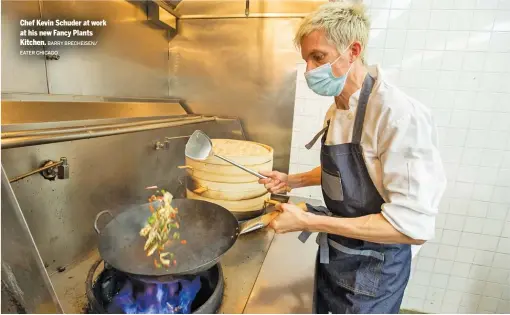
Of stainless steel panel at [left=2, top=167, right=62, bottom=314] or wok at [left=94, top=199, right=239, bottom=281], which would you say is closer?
stainless steel panel at [left=2, top=167, right=62, bottom=314]

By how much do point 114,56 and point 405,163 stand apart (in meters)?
1.93


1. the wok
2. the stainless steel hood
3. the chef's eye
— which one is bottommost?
the wok

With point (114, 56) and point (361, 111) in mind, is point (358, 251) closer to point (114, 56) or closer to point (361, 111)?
point (361, 111)

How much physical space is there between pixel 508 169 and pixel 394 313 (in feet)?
4.81

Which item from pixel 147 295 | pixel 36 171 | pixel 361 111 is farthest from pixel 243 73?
pixel 147 295

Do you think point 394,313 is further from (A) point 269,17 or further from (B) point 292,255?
(A) point 269,17

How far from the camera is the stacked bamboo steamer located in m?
1.35

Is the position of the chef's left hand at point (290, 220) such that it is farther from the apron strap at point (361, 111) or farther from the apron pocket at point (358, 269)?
the apron strap at point (361, 111)

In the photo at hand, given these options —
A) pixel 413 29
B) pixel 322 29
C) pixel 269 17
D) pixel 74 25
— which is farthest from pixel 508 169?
pixel 74 25

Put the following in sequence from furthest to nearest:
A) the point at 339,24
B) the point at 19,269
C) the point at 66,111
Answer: the point at 66,111, the point at 339,24, the point at 19,269

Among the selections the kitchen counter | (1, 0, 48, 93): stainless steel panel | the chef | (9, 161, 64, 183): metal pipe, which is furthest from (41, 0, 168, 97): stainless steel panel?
the chef

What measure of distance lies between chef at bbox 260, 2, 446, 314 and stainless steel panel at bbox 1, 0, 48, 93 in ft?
4.42

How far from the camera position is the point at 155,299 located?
2.68 ft

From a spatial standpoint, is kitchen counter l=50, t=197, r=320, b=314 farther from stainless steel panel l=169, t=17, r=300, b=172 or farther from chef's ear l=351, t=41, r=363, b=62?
stainless steel panel l=169, t=17, r=300, b=172
